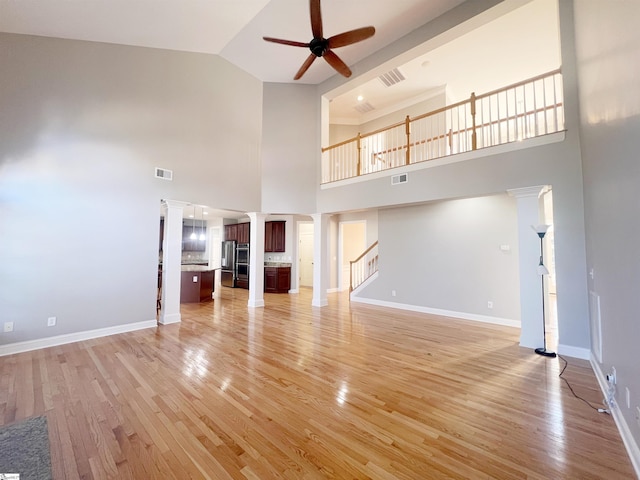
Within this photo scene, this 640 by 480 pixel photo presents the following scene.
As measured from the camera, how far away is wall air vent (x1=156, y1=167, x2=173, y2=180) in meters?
4.82

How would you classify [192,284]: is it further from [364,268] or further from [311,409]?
[311,409]

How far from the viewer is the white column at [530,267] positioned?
12.2ft

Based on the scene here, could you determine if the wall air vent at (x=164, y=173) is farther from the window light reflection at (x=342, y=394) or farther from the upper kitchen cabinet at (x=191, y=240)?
the upper kitchen cabinet at (x=191, y=240)

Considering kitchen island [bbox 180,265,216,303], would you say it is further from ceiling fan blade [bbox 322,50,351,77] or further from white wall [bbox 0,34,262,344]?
ceiling fan blade [bbox 322,50,351,77]

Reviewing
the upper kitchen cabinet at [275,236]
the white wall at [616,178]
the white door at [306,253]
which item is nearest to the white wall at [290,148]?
the upper kitchen cabinet at [275,236]

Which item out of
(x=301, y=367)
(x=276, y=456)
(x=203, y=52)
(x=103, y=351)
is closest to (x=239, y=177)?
(x=203, y=52)

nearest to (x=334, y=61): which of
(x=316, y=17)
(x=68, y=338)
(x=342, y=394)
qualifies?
(x=316, y=17)

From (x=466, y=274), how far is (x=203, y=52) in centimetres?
693

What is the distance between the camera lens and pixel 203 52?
5387mm

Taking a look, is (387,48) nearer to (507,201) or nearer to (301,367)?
(507,201)

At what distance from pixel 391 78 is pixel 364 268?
5002 mm

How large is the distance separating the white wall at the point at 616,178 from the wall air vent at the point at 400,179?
8.34ft

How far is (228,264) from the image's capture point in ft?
31.5

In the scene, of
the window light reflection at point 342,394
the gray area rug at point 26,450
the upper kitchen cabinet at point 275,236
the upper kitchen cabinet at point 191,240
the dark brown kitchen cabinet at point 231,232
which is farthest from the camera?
the upper kitchen cabinet at point 191,240
